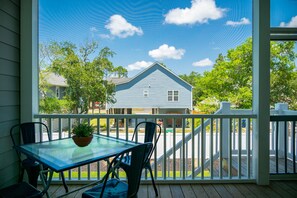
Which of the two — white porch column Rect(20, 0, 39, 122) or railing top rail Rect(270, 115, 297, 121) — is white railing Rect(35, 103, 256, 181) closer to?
white porch column Rect(20, 0, 39, 122)

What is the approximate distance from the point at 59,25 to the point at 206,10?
2126mm

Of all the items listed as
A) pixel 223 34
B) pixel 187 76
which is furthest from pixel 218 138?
pixel 223 34

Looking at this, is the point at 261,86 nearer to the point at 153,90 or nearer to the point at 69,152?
the point at 153,90

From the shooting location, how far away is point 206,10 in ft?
9.81

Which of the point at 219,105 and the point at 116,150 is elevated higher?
the point at 219,105

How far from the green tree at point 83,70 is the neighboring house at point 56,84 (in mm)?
57

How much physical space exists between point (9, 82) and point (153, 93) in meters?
1.84

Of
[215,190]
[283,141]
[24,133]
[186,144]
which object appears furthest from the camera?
[283,141]

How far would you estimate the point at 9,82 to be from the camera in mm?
2512

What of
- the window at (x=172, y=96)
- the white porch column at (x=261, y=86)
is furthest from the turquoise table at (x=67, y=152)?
the white porch column at (x=261, y=86)

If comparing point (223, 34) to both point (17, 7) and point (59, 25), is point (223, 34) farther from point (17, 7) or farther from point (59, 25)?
point (17, 7)

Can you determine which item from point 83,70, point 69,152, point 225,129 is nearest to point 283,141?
point 225,129

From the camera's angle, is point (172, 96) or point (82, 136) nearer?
point (82, 136)

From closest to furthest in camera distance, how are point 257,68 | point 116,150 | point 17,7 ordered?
point 116,150 → point 17,7 → point 257,68
